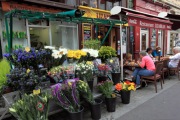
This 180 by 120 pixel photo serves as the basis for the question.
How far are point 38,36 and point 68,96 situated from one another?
4280mm

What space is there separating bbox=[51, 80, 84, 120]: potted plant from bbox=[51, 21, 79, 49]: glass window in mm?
4436

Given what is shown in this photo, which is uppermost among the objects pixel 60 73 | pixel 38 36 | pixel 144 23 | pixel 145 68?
pixel 144 23

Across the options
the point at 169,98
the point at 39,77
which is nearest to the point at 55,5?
the point at 39,77

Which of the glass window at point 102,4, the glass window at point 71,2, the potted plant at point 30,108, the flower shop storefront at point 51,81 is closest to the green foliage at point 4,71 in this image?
the flower shop storefront at point 51,81

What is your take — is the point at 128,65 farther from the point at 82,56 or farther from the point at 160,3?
the point at 160,3

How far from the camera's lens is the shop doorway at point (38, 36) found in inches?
257

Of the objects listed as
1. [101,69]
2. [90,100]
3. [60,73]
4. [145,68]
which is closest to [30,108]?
[60,73]

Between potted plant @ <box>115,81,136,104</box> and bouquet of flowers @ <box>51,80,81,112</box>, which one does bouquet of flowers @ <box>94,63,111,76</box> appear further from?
bouquet of flowers @ <box>51,80,81,112</box>

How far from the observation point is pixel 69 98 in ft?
10.4

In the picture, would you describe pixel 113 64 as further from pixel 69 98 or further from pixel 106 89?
pixel 69 98

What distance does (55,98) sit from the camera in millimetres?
3033

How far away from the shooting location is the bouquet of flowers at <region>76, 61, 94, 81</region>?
3.63m

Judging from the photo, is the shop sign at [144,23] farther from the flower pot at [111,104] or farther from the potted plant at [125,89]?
the flower pot at [111,104]

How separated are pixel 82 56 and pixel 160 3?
12539 mm
